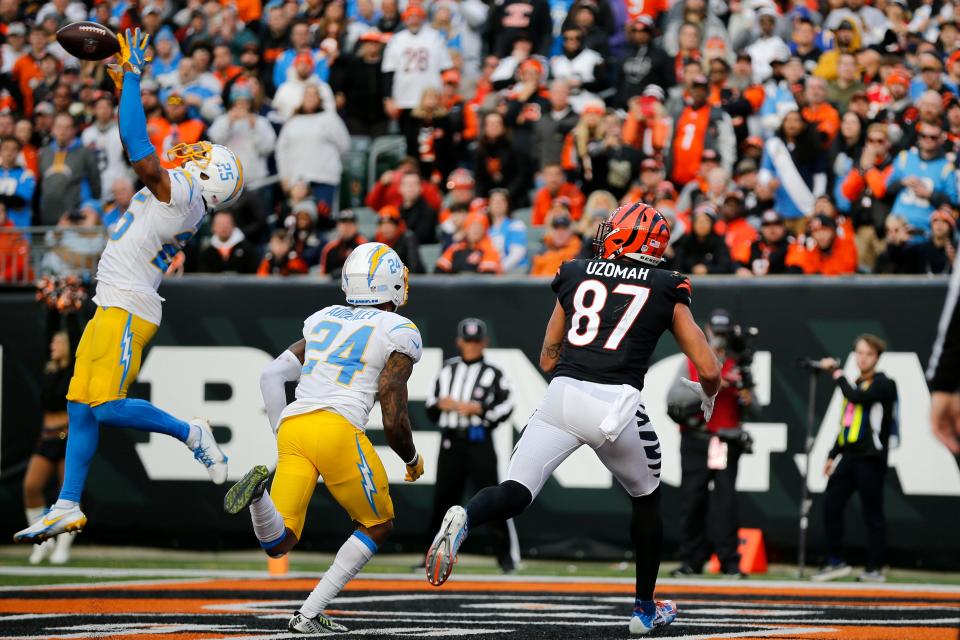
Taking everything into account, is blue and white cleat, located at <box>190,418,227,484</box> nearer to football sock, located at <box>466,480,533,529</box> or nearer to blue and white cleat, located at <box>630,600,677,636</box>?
football sock, located at <box>466,480,533,529</box>

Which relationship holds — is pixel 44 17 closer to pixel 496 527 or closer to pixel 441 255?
pixel 441 255

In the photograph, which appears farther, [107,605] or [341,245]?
[341,245]

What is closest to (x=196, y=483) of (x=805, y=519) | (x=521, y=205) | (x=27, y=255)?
(x=27, y=255)

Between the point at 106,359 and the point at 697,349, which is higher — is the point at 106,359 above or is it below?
below

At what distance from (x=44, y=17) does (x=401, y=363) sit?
1484cm

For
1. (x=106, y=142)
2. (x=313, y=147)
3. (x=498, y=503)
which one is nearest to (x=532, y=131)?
(x=313, y=147)

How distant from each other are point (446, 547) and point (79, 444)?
99.5 inches

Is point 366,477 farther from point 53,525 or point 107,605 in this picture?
point 107,605

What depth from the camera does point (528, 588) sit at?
10.5 metres

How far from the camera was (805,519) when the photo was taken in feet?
40.2

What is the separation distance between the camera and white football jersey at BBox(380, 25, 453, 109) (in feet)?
54.4

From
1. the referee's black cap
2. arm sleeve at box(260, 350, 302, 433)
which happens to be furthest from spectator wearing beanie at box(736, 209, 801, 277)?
arm sleeve at box(260, 350, 302, 433)

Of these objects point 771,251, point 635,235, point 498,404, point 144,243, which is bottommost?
point 498,404

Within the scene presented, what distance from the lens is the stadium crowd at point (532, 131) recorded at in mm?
13742
